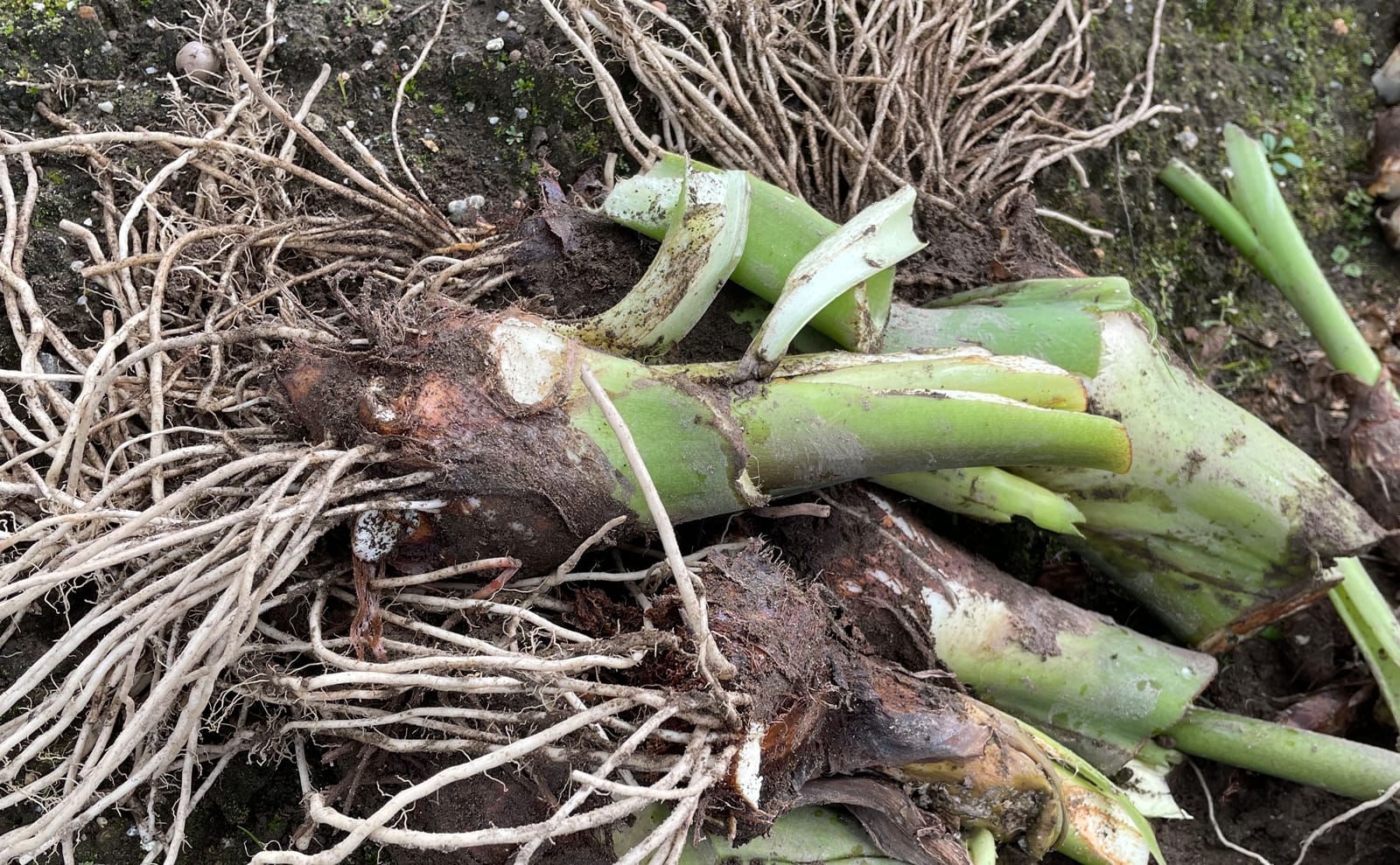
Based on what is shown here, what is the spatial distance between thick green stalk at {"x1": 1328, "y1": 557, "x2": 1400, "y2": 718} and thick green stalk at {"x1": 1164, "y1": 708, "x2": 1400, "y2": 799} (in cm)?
13

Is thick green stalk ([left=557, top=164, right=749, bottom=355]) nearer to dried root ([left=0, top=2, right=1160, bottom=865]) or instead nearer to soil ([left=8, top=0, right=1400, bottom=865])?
soil ([left=8, top=0, right=1400, bottom=865])

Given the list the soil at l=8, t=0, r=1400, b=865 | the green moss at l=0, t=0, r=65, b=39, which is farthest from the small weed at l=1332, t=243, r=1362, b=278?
the green moss at l=0, t=0, r=65, b=39

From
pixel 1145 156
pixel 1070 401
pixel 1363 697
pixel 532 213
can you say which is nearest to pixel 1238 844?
pixel 1363 697

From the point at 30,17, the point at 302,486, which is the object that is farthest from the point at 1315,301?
the point at 30,17

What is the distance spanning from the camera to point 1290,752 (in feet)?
4.89

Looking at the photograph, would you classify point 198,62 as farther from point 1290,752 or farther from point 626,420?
point 1290,752

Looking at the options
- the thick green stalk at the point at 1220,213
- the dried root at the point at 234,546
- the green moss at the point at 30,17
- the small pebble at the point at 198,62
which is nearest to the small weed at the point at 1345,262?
the thick green stalk at the point at 1220,213

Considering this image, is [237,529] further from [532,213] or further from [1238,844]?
[1238,844]

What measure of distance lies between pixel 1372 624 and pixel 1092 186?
2.94ft

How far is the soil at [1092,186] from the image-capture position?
141cm

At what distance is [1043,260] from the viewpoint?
1.58m

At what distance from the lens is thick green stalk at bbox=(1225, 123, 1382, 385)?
1.69 meters

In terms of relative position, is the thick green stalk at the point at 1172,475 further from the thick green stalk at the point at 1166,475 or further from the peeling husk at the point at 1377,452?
the peeling husk at the point at 1377,452

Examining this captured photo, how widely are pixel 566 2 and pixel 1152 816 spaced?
1597 millimetres
